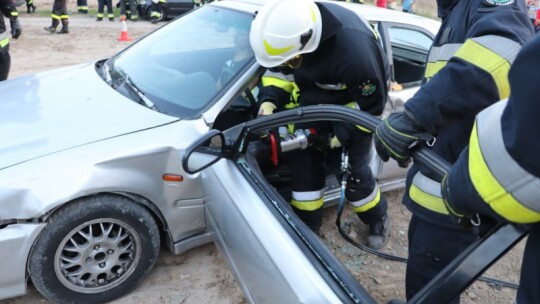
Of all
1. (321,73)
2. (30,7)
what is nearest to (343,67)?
(321,73)

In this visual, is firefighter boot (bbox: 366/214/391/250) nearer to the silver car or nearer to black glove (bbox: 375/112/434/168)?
the silver car

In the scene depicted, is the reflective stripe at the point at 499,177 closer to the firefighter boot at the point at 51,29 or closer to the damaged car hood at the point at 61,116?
the damaged car hood at the point at 61,116

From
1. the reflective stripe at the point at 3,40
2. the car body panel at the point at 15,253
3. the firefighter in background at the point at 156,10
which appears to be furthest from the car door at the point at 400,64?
the firefighter in background at the point at 156,10

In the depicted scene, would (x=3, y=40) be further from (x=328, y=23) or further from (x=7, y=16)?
(x=328, y=23)

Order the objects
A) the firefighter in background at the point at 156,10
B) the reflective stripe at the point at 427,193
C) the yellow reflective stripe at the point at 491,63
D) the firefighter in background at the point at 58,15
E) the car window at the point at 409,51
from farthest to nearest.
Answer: the firefighter in background at the point at 156,10 < the firefighter in background at the point at 58,15 < the car window at the point at 409,51 < the reflective stripe at the point at 427,193 < the yellow reflective stripe at the point at 491,63

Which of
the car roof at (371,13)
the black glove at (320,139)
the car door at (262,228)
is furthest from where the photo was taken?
the car roof at (371,13)

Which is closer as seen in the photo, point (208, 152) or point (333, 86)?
point (208, 152)

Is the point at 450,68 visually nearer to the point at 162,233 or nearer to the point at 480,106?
the point at 480,106

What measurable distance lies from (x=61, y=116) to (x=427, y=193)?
1.82 m

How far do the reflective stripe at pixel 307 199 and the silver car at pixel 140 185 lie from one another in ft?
0.70

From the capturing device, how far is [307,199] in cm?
257

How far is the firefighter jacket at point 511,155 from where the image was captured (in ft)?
2.63

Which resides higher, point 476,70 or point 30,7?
point 476,70

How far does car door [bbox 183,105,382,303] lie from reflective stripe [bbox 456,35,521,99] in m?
0.41
